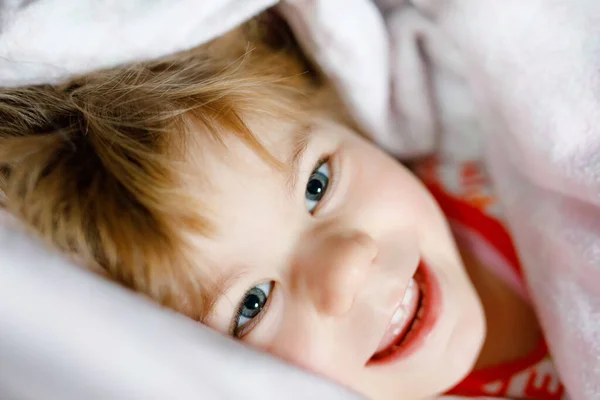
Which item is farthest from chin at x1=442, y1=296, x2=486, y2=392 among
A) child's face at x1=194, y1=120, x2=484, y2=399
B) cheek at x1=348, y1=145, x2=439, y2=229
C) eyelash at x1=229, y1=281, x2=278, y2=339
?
eyelash at x1=229, y1=281, x2=278, y2=339

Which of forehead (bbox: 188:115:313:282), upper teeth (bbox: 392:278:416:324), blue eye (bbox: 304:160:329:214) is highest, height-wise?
blue eye (bbox: 304:160:329:214)

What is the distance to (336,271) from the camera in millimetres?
594

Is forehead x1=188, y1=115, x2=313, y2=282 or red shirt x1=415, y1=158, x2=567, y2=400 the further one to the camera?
red shirt x1=415, y1=158, x2=567, y2=400

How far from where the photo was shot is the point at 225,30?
65cm

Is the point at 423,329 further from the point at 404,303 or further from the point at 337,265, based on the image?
the point at 337,265

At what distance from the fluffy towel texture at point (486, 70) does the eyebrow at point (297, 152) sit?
0.12 metres

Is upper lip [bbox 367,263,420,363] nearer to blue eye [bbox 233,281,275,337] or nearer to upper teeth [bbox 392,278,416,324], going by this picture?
upper teeth [bbox 392,278,416,324]

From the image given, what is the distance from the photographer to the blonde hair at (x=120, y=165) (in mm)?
543

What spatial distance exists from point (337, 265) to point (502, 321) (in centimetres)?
33

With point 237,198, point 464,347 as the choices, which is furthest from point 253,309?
point 464,347

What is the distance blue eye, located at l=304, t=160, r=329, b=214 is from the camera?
66 centimetres

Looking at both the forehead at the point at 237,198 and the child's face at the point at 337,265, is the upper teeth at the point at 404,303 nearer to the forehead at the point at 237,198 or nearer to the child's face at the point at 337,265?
the child's face at the point at 337,265

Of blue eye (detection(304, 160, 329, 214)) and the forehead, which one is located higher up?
blue eye (detection(304, 160, 329, 214))

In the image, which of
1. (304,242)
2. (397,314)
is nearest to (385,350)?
(397,314)
